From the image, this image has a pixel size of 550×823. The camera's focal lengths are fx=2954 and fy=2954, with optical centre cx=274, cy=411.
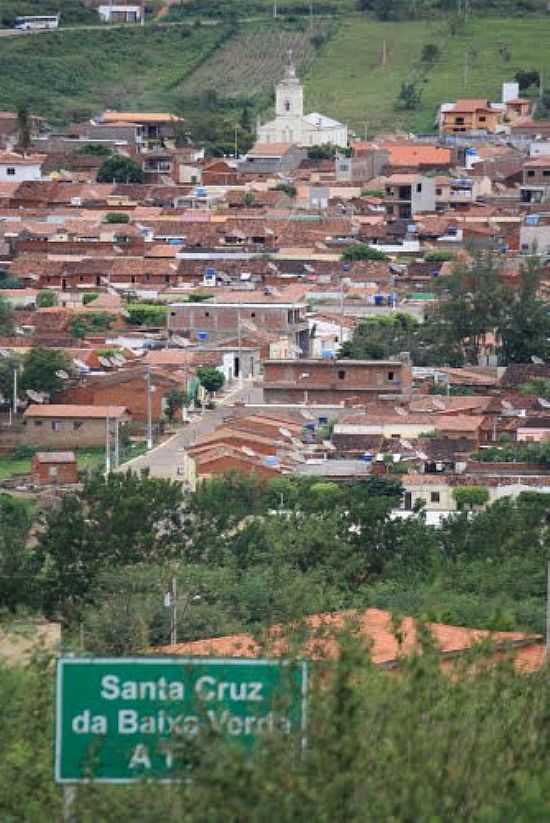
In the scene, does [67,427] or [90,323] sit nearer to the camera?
[67,427]

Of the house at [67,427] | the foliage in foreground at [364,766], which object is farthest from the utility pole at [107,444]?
the foliage in foreground at [364,766]

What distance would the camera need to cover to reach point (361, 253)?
34.7 metres

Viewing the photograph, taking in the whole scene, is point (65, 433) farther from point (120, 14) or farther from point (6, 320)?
point (120, 14)

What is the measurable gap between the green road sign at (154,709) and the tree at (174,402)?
18129 millimetres

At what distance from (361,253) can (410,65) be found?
1863cm

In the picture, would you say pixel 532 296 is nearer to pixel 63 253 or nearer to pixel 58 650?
pixel 63 253

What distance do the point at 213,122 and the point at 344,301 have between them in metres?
18.8

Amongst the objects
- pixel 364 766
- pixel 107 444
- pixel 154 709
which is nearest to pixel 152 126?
pixel 107 444

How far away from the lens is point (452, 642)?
1083cm

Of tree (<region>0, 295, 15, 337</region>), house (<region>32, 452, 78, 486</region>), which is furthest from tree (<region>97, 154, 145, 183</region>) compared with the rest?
house (<region>32, 452, 78, 486</region>)

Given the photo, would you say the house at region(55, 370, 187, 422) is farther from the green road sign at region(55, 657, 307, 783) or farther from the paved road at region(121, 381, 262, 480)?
the green road sign at region(55, 657, 307, 783)

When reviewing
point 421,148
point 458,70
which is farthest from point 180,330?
point 458,70

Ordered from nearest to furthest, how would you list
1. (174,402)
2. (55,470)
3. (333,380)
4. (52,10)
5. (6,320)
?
(55,470) < (174,402) < (333,380) < (6,320) < (52,10)

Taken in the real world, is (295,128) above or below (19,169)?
above
